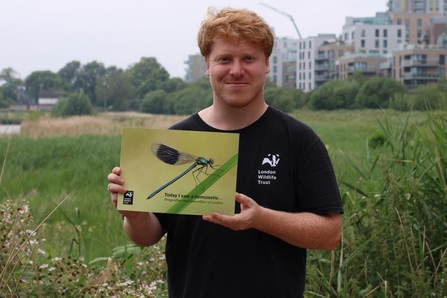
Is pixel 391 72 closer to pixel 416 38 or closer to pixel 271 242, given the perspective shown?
pixel 416 38

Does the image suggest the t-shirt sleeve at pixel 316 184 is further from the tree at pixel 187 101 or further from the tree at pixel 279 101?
the tree at pixel 187 101

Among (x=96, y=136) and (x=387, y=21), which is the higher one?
(x=387, y=21)

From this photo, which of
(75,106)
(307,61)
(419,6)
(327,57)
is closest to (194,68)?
(307,61)

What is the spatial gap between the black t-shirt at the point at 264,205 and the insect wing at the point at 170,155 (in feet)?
0.63

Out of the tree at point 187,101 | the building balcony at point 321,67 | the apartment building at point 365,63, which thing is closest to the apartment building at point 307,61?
the building balcony at point 321,67

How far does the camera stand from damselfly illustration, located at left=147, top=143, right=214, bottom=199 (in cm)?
209

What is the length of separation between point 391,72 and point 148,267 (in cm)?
10273

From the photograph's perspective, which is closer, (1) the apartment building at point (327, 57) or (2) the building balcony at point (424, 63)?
(2) the building balcony at point (424, 63)

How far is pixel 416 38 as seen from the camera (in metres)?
130

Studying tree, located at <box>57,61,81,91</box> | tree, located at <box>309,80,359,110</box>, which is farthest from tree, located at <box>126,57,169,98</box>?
tree, located at <box>309,80,359,110</box>

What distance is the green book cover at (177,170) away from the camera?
81.7 inches

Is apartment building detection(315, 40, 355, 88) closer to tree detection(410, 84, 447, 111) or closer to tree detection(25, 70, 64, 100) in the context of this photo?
tree detection(25, 70, 64, 100)

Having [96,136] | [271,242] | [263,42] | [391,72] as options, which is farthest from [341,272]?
[391,72]

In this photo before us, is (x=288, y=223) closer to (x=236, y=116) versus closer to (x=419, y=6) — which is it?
(x=236, y=116)
